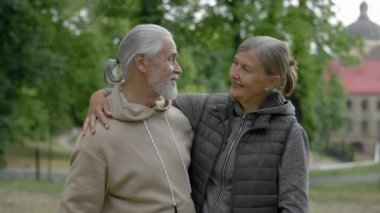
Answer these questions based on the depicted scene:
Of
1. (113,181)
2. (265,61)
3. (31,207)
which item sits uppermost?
(265,61)

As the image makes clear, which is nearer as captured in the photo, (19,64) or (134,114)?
(134,114)

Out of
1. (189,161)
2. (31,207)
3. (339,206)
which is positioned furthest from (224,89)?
(189,161)

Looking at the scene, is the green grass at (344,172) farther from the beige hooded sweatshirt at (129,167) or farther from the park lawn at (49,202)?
the beige hooded sweatshirt at (129,167)

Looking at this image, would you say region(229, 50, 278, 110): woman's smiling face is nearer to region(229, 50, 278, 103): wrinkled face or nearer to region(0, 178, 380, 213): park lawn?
region(229, 50, 278, 103): wrinkled face

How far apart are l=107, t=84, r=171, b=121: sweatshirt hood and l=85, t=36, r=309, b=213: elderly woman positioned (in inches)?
2.2

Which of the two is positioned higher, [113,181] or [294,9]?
[113,181]

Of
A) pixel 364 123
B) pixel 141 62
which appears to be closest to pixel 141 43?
pixel 141 62

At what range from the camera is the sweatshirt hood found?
9.05 ft

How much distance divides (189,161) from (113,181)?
0.33 m

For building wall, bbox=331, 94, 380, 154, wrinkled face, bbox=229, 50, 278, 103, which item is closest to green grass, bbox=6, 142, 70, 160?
building wall, bbox=331, 94, 380, 154

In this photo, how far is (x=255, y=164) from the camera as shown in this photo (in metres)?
2.77

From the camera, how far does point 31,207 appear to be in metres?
12.6

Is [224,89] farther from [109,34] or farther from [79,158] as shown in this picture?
[79,158]

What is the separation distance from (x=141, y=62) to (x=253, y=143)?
1.69ft
